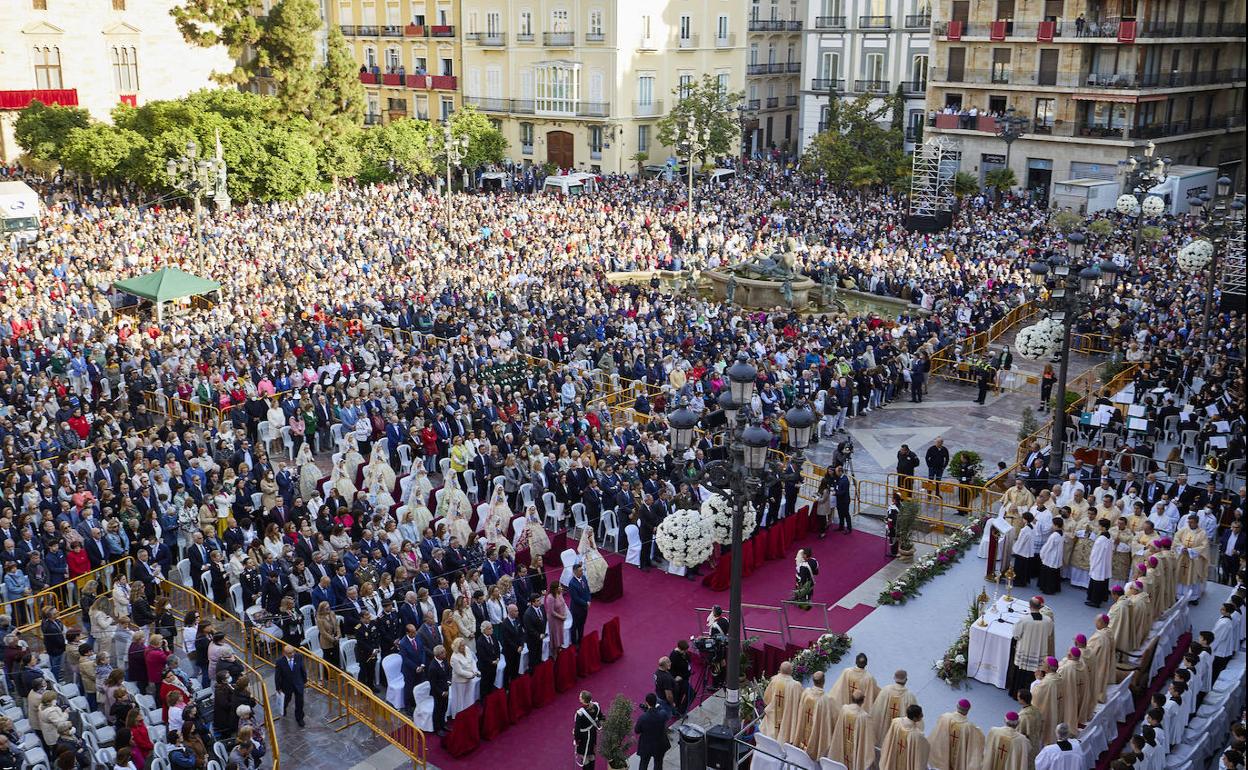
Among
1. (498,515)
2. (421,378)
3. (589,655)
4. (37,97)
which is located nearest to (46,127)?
(37,97)

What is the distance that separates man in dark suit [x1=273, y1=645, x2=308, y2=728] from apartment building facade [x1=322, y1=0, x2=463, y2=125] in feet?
170

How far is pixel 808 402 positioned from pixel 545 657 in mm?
10434

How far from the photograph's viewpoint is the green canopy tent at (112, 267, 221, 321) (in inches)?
1087

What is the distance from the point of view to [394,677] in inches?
562

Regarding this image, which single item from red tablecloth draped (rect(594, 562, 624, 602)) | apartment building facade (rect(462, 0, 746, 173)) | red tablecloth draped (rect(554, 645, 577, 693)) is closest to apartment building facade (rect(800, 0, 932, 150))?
apartment building facade (rect(462, 0, 746, 173))

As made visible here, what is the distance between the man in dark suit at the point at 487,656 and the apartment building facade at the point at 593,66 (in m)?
44.6

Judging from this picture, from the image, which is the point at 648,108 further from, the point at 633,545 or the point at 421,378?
the point at 633,545

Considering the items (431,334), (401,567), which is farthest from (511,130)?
(401,567)

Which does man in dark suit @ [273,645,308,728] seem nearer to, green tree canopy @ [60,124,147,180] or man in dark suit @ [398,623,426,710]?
man in dark suit @ [398,623,426,710]

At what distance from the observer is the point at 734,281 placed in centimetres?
3484

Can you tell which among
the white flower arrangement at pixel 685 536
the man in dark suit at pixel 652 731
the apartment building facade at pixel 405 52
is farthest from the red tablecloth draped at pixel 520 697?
the apartment building facade at pixel 405 52

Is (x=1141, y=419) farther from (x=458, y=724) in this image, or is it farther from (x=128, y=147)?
(x=128, y=147)

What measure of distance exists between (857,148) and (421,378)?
97.2ft

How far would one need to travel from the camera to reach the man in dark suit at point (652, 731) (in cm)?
1248
